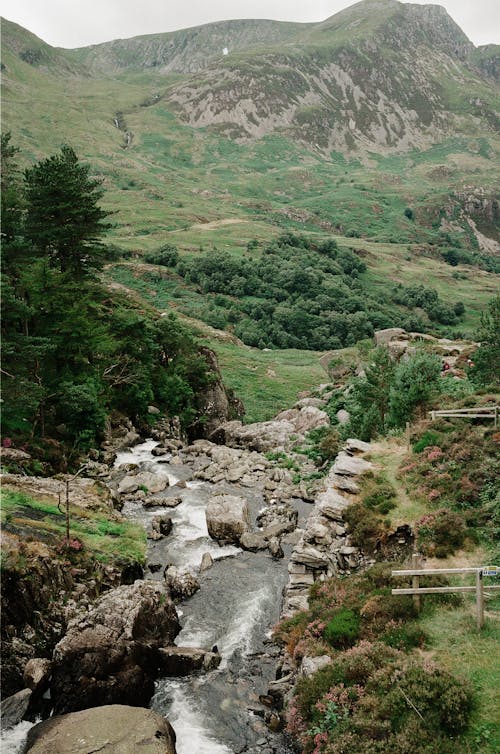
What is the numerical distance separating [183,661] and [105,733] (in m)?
4.88

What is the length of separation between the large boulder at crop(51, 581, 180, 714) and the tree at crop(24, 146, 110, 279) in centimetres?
3317

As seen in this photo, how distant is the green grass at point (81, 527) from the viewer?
2252cm

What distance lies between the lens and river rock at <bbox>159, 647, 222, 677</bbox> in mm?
19578

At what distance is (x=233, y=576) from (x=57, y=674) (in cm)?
1138

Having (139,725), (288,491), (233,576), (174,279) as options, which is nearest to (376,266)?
(174,279)

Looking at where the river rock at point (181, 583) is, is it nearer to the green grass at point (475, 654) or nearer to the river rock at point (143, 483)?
the green grass at point (475, 654)

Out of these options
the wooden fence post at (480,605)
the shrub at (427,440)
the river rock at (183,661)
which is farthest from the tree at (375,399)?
the wooden fence post at (480,605)

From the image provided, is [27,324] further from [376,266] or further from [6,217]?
[376,266]

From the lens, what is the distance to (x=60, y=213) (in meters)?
46.7

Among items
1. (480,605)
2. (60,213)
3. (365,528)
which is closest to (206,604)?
(365,528)

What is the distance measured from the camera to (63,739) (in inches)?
590

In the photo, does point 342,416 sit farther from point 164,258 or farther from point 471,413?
point 164,258

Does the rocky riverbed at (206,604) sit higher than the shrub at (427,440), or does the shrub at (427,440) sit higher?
the shrub at (427,440)

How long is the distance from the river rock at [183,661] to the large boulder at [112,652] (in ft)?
1.24
